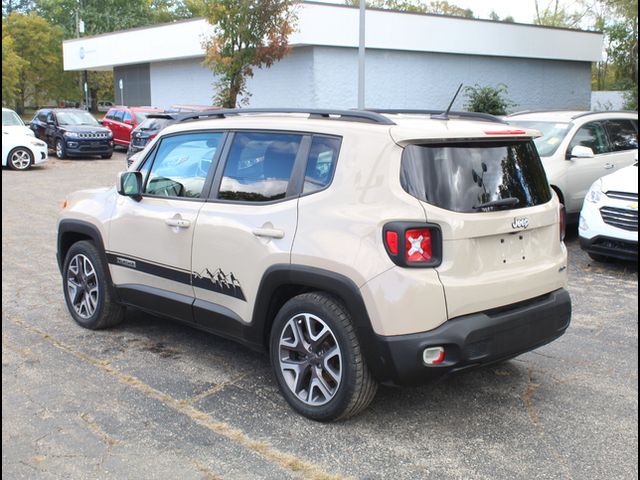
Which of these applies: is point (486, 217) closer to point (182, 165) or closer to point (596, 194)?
point (182, 165)

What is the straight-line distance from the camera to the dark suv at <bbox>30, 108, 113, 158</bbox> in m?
22.7

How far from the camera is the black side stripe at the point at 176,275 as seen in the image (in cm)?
449

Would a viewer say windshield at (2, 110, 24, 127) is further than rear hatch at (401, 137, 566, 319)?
Yes

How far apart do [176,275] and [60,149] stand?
65.5 ft

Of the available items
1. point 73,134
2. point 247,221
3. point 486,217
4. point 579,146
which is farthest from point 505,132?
point 73,134

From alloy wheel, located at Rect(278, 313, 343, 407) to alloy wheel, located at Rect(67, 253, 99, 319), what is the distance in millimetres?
2211

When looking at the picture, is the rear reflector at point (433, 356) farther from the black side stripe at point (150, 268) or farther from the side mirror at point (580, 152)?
the side mirror at point (580, 152)

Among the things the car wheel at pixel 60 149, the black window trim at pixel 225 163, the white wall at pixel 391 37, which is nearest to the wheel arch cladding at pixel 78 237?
the black window trim at pixel 225 163

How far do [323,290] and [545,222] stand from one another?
56.2 inches

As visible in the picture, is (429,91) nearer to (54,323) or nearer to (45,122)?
(45,122)

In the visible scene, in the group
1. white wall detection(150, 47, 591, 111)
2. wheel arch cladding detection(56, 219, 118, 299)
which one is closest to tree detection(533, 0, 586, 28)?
white wall detection(150, 47, 591, 111)

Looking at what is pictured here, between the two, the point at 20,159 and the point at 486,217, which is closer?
the point at 486,217

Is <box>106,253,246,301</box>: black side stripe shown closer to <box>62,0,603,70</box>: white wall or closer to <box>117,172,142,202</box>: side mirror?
<box>117,172,142,202</box>: side mirror

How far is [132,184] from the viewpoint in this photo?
17.3 ft
